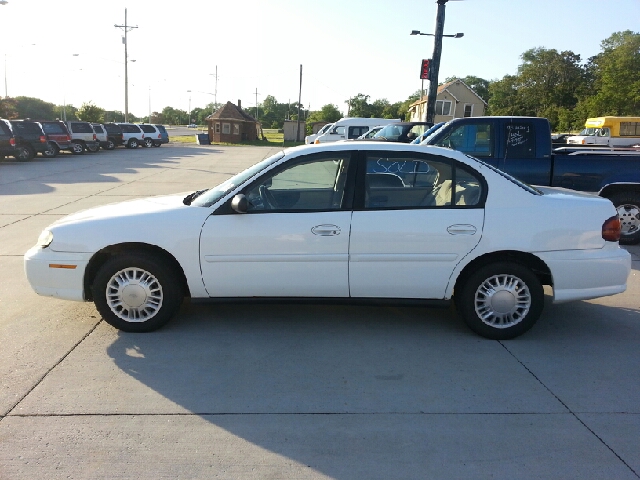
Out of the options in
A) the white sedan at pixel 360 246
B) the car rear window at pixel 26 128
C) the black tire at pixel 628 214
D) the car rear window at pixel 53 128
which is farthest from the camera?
the car rear window at pixel 53 128

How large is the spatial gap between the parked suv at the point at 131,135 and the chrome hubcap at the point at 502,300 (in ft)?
129

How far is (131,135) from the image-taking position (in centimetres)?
4084

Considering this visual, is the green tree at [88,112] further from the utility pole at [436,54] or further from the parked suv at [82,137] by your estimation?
the utility pole at [436,54]

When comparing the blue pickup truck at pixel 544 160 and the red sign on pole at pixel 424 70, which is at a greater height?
the red sign on pole at pixel 424 70

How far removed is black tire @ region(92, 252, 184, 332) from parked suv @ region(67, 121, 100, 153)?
28856 millimetres

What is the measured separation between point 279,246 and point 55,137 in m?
27.2

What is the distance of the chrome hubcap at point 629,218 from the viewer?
8.52 m

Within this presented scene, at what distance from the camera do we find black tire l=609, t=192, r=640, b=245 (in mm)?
8430

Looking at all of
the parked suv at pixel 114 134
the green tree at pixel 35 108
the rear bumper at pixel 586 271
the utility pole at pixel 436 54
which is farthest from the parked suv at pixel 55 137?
the green tree at pixel 35 108

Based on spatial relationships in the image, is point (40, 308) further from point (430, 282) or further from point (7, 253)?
point (430, 282)

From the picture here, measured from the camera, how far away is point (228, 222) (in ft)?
15.1

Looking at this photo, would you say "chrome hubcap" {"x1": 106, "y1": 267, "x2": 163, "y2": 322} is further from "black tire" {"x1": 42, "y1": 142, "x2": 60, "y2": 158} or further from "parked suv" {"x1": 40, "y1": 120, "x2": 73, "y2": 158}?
"parked suv" {"x1": 40, "y1": 120, "x2": 73, "y2": 158}

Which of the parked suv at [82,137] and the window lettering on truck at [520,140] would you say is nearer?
the window lettering on truck at [520,140]

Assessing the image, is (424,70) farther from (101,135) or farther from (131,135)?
(131,135)
